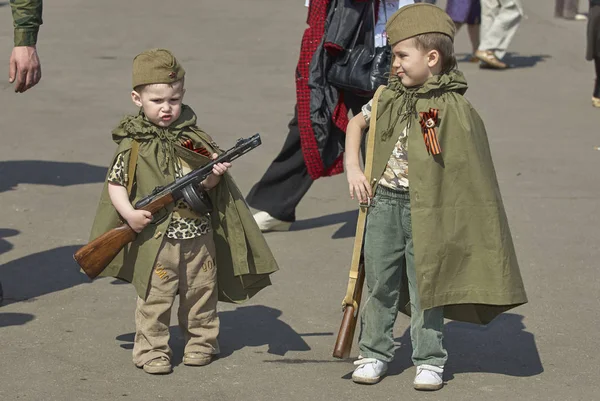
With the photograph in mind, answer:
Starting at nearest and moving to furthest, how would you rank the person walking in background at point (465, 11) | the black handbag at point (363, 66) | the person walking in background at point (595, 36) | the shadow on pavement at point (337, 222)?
the black handbag at point (363, 66) < the shadow on pavement at point (337, 222) < the person walking in background at point (595, 36) < the person walking in background at point (465, 11)

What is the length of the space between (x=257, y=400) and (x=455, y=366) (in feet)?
3.13

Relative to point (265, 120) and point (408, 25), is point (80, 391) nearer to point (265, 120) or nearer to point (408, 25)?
point (408, 25)

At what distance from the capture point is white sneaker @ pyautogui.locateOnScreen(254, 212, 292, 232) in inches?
306

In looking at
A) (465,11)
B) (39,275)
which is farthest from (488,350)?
(465,11)

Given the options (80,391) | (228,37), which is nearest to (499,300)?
(80,391)

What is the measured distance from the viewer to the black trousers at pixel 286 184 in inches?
304

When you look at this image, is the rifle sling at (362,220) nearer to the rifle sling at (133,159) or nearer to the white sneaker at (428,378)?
the white sneaker at (428,378)

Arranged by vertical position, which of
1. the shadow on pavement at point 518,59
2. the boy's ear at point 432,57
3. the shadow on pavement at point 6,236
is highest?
the boy's ear at point 432,57

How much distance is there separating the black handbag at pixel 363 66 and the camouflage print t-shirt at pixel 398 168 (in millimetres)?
1717

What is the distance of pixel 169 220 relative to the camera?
205 inches

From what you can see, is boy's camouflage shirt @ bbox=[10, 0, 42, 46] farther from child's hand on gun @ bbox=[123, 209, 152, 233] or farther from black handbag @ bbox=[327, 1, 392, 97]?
black handbag @ bbox=[327, 1, 392, 97]

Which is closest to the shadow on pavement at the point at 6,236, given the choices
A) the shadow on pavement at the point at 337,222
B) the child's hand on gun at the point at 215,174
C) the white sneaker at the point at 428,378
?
the shadow on pavement at the point at 337,222

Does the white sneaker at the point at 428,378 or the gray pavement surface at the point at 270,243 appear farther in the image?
the gray pavement surface at the point at 270,243

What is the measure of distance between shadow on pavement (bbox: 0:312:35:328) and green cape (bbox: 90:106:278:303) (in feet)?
2.84
